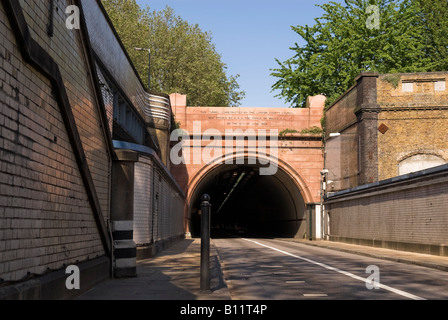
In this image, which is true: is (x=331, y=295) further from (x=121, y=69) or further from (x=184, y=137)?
(x=184, y=137)

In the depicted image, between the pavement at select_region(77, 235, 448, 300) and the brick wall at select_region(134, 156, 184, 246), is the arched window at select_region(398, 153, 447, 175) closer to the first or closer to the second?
the brick wall at select_region(134, 156, 184, 246)

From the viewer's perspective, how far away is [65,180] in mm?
8344

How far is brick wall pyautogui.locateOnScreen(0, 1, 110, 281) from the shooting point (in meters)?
5.93

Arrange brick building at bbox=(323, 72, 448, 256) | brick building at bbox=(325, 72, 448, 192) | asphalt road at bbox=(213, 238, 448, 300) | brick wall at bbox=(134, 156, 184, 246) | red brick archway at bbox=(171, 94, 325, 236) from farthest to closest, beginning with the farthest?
red brick archway at bbox=(171, 94, 325, 236) < brick building at bbox=(325, 72, 448, 192) < brick building at bbox=(323, 72, 448, 256) < brick wall at bbox=(134, 156, 184, 246) < asphalt road at bbox=(213, 238, 448, 300)

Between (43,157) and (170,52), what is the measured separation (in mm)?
47970

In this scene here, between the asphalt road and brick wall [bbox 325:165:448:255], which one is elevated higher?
brick wall [bbox 325:165:448:255]

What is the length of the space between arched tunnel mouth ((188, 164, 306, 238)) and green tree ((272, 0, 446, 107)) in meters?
7.61

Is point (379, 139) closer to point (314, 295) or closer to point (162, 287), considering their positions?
point (314, 295)

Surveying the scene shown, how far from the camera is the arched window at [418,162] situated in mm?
32469

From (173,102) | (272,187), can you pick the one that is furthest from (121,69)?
(272,187)

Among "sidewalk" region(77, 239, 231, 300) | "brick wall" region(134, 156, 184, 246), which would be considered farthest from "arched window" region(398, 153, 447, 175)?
"sidewalk" region(77, 239, 231, 300)

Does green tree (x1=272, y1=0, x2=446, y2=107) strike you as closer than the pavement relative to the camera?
No

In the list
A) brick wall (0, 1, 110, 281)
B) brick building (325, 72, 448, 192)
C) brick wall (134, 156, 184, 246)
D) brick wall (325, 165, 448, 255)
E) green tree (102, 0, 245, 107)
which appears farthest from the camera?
green tree (102, 0, 245, 107)

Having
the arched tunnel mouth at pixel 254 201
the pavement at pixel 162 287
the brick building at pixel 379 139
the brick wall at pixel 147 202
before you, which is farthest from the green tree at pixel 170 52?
the pavement at pixel 162 287
